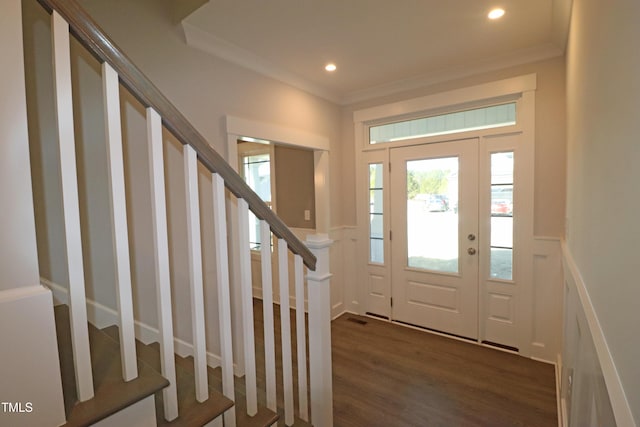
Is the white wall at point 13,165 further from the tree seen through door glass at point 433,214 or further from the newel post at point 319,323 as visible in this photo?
the tree seen through door glass at point 433,214

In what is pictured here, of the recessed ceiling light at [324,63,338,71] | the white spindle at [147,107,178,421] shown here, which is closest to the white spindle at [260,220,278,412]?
the white spindle at [147,107,178,421]

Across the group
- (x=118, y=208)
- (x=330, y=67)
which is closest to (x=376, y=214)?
(x=330, y=67)

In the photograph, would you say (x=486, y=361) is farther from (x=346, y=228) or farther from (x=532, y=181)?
(x=346, y=228)

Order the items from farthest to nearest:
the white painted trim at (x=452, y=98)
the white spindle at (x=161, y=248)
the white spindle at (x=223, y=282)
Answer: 1. the white painted trim at (x=452, y=98)
2. the white spindle at (x=223, y=282)
3. the white spindle at (x=161, y=248)

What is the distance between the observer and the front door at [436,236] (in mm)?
2896

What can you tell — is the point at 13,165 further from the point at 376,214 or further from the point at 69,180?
the point at 376,214

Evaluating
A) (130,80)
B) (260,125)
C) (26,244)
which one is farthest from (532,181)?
(26,244)

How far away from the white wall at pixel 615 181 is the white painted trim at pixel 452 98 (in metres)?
1.49

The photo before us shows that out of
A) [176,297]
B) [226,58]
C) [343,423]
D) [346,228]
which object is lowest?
[343,423]

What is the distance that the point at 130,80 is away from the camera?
881mm

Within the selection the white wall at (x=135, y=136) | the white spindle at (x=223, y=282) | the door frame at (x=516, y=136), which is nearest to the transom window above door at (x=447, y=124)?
the door frame at (x=516, y=136)

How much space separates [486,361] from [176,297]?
2.56 metres

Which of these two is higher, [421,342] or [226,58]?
[226,58]

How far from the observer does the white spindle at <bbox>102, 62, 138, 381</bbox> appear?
0.85 meters
